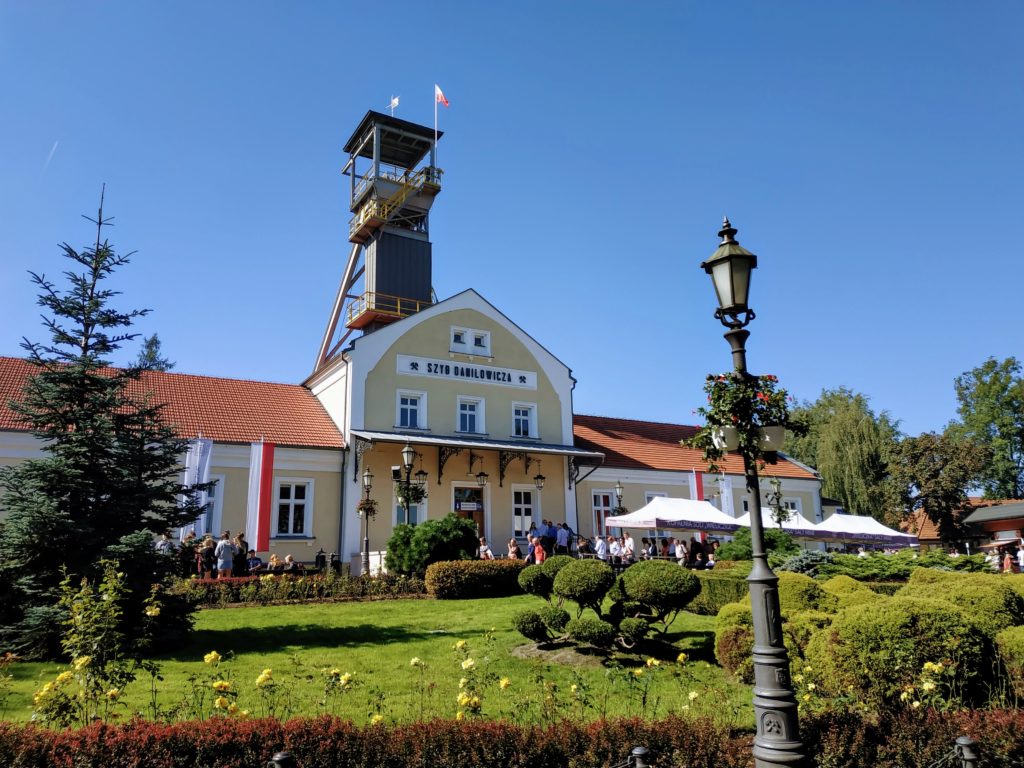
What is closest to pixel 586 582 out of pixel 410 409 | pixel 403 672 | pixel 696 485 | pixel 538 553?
pixel 403 672

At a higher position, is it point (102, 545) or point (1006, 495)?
point (1006, 495)

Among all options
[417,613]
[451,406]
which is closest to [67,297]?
[417,613]

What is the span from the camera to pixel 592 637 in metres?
10.4

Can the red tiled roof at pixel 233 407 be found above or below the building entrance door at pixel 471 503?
above

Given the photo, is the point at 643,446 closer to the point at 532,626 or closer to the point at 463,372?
the point at 463,372

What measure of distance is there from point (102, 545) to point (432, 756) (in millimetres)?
7867

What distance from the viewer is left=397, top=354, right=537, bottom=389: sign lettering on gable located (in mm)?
27672

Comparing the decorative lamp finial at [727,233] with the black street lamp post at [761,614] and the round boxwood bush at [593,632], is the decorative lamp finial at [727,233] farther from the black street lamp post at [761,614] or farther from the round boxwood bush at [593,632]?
the round boxwood bush at [593,632]

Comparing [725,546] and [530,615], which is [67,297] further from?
[725,546]

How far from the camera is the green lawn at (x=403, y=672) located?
788cm

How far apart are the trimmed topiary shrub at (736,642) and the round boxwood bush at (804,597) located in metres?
0.60

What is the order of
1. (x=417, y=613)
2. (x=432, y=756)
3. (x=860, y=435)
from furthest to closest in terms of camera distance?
(x=860, y=435)
(x=417, y=613)
(x=432, y=756)

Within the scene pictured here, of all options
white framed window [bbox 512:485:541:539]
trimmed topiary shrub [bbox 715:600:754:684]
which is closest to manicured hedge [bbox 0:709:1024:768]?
trimmed topiary shrub [bbox 715:600:754:684]

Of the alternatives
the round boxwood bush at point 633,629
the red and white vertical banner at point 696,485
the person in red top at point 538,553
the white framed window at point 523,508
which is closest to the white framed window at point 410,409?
the white framed window at point 523,508
